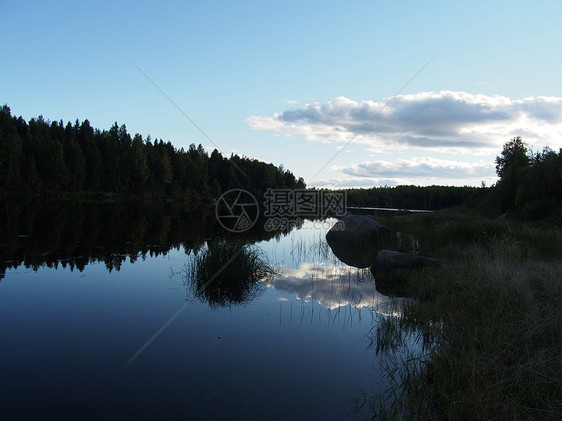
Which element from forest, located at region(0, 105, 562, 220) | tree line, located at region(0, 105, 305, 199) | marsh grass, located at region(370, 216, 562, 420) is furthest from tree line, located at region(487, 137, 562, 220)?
tree line, located at region(0, 105, 305, 199)

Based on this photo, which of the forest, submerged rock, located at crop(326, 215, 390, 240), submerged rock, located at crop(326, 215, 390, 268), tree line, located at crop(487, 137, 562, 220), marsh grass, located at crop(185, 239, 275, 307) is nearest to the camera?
marsh grass, located at crop(185, 239, 275, 307)

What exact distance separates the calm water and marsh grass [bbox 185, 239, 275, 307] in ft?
1.18

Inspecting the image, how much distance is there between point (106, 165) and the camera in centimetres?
7781

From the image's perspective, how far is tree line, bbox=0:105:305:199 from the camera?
198 feet

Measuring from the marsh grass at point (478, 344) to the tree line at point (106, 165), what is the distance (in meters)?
66.4

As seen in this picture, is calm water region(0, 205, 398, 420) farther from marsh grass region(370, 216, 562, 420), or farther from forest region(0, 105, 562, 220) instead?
forest region(0, 105, 562, 220)

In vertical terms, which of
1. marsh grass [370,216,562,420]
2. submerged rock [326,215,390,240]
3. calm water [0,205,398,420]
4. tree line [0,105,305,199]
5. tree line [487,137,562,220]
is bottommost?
calm water [0,205,398,420]

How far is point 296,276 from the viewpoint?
13609 mm

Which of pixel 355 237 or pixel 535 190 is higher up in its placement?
pixel 535 190

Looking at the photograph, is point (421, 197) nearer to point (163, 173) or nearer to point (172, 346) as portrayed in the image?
point (163, 173)

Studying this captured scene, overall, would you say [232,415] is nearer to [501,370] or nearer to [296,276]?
[501,370]

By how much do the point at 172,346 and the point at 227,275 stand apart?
196 inches

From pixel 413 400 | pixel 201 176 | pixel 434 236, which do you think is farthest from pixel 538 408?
pixel 201 176

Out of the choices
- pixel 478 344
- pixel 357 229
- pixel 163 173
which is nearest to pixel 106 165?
pixel 163 173
